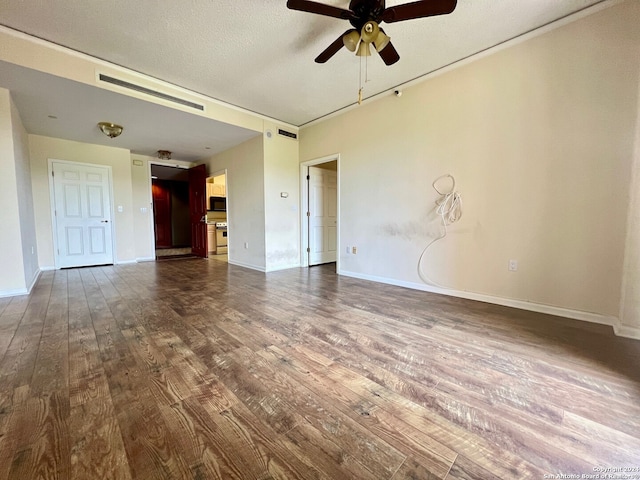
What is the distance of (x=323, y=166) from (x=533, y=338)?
14.6ft

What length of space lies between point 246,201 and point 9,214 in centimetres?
311

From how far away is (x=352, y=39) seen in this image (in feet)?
7.06

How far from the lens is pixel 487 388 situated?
1456 mm

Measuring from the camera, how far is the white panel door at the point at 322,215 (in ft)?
17.5

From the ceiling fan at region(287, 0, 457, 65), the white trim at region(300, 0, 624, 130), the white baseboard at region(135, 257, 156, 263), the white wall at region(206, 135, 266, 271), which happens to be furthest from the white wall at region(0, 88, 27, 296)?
the white trim at region(300, 0, 624, 130)

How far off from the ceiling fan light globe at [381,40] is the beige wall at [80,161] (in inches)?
230

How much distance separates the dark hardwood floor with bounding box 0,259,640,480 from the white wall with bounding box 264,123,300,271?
2.45 m

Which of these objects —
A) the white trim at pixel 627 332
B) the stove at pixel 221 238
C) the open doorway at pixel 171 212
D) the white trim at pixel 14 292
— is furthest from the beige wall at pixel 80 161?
the white trim at pixel 627 332

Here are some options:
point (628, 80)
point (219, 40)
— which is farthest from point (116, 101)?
point (628, 80)

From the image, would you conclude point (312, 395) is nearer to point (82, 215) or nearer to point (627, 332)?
point (627, 332)

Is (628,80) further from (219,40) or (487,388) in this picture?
(219,40)

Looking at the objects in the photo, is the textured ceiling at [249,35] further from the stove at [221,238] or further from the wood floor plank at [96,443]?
the stove at [221,238]

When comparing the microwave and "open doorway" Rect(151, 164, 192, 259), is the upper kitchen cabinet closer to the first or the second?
the microwave

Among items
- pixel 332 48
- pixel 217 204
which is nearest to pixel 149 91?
pixel 332 48
